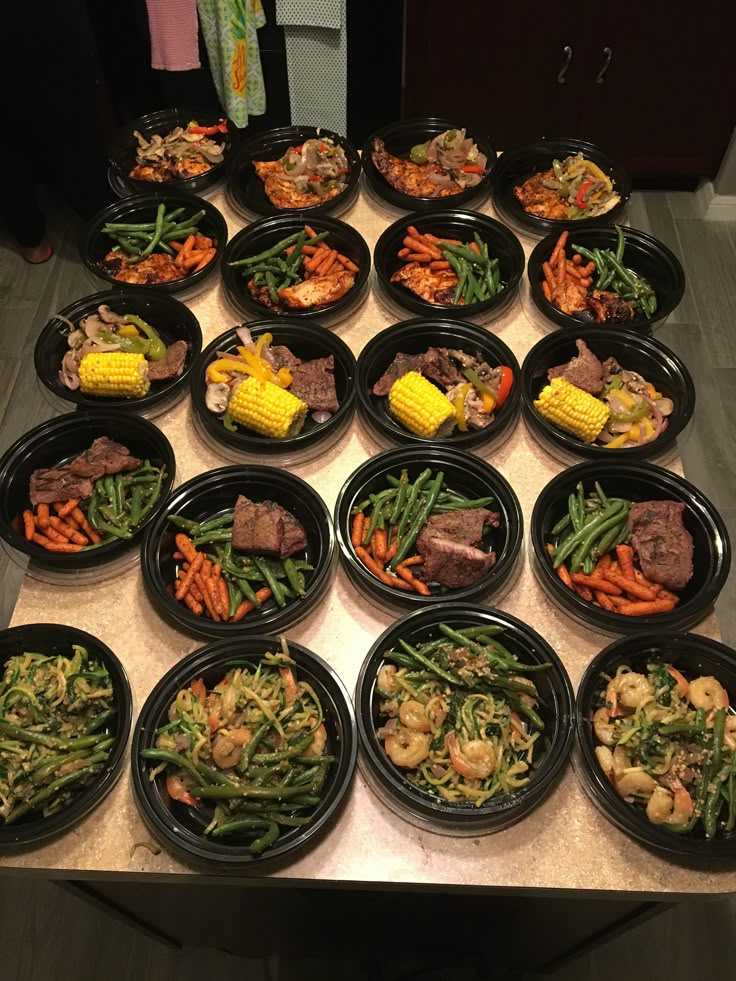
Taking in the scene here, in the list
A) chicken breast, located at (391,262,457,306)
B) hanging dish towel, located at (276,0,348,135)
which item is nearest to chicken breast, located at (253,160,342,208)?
chicken breast, located at (391,262,457,306)

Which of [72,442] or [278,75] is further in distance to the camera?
[278,75]

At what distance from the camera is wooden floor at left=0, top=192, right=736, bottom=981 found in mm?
3033

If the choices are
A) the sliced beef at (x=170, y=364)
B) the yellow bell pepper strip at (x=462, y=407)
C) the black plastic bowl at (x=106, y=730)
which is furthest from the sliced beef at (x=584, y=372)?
the black plastic bowl at (x=106, y=730)

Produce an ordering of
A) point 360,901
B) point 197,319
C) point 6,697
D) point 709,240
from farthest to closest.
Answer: point 709,240 → point 197,319 → point 360,901 → point 6,697

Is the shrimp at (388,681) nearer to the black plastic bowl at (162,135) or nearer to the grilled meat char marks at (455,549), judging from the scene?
the grilled meat char marks at (455,549)

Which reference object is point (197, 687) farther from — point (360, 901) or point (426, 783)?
point (360, 901)

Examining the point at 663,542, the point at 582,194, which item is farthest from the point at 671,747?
the point at 582,194

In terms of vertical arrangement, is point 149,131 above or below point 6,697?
above

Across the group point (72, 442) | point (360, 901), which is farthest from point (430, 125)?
point (360, 901)

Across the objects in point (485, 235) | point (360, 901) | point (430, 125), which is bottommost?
point (360, 901)

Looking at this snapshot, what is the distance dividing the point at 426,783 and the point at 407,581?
1.99ft

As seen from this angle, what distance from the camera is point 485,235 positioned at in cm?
313

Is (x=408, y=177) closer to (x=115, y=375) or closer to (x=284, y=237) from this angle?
(x=284, y=237)

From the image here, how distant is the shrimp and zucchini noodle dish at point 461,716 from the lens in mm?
1894
